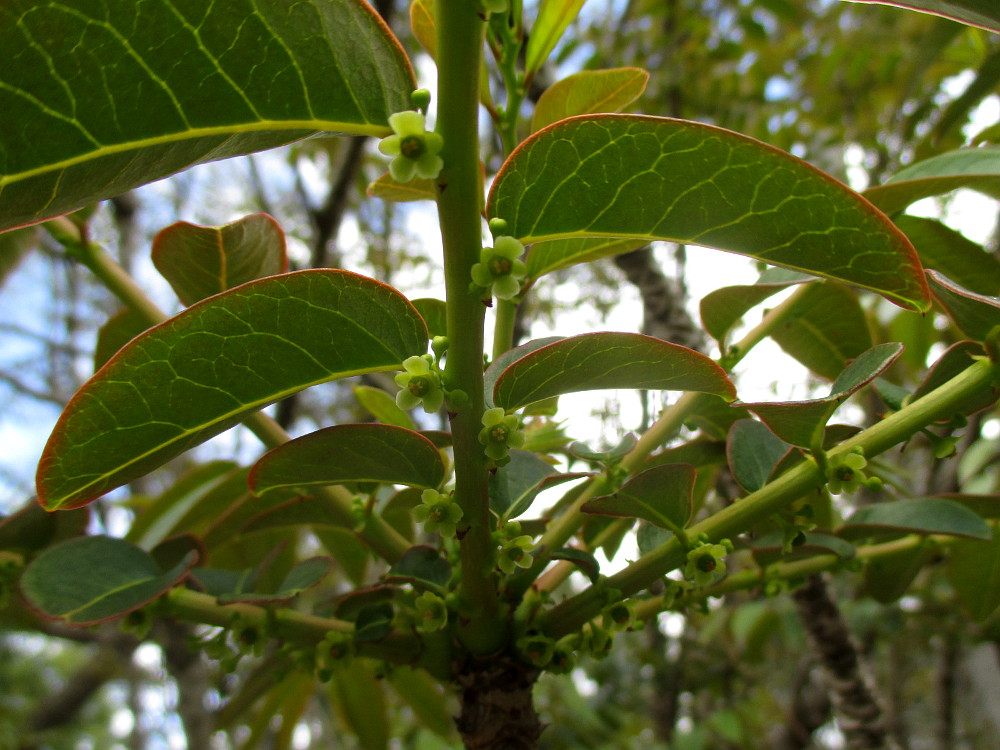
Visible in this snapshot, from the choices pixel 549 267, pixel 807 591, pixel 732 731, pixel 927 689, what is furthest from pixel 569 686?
pixel 927 689

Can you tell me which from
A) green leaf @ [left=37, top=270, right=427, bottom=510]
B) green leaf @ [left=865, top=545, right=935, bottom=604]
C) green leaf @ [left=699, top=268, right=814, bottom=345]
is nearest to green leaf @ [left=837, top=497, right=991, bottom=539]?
green leaf @ [left=865, top=545, right=935, bottom=604]

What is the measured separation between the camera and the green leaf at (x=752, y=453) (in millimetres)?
500

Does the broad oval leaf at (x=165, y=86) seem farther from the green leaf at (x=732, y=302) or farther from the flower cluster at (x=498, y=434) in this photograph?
the green leaf at (x=732, y=302)

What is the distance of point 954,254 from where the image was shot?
0.59 m

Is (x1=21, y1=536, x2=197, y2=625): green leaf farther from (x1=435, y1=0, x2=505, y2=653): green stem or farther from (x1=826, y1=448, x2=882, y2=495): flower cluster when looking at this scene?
(x1=826, y1=448, x2=882, y2=495): flower cluster

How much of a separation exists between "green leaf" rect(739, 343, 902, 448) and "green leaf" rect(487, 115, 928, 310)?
0.20 feet

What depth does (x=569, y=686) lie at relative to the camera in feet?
5.51

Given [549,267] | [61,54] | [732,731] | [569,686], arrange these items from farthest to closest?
[569,686] → [732,731] → [549,267] → [61,54]

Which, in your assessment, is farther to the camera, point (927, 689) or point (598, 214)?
point (927, 689)

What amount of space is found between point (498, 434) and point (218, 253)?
0.29 m

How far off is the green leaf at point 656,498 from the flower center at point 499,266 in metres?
0.18

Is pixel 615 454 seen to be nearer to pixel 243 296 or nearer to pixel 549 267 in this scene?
pixel 549 267

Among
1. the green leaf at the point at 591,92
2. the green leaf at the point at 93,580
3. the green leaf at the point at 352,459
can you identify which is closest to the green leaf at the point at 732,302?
the green leaf at the point at 591,92

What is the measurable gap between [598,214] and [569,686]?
5.11 ft
